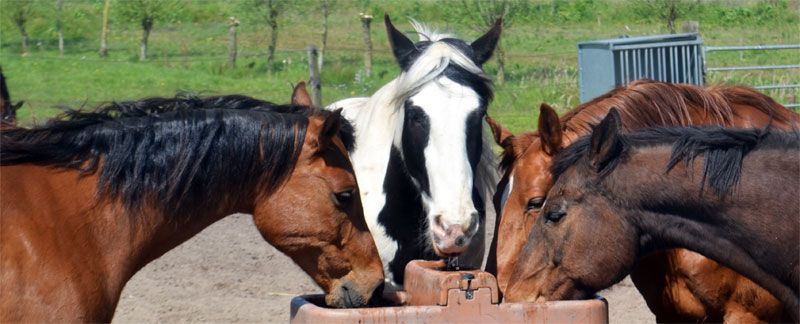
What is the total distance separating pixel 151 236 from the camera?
2869 millimetres

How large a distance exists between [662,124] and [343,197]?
1.41 metres

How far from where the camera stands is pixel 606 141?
2.66 metres

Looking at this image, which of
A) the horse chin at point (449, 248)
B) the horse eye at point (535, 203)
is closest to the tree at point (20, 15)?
the horse chin at point (449, 248)

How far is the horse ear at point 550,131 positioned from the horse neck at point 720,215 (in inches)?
21.3

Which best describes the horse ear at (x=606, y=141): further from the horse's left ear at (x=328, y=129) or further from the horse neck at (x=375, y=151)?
the horse neck at (x=375, y=151)

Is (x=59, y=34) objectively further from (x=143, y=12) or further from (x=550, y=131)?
(x=550, y=131)

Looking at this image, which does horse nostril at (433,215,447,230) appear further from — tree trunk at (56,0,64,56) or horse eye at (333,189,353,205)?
tree trunk at (56,0,64,56)

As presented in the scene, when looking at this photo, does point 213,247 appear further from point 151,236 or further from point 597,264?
point 597,264

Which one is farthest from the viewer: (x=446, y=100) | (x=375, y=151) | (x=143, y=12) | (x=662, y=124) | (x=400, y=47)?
(x=143, y=12)

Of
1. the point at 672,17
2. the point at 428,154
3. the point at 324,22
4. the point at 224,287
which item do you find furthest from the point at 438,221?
the point at 324,22

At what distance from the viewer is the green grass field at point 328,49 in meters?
13.6

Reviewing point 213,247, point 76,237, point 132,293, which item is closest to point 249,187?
point 76,237

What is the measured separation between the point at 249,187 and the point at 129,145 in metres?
0.46

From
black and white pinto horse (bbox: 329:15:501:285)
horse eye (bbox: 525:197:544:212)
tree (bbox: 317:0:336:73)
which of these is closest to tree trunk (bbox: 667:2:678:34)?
tree (bbox: 317:0:336:73)
